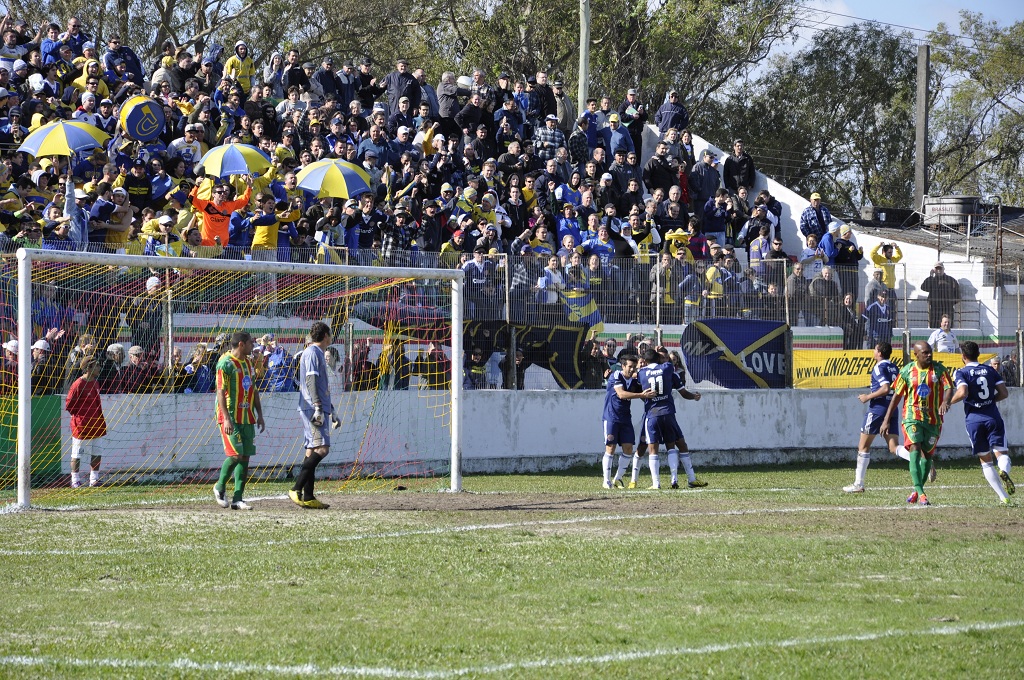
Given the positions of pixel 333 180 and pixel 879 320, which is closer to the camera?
pixel 333 180

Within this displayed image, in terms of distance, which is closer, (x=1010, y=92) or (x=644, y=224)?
(x=644, y=224)

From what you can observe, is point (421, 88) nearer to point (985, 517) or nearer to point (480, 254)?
point (480, 254)

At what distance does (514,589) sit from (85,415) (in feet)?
29.9

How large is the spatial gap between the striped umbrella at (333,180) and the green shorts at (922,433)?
10.2 metres

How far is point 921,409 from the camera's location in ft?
48.0

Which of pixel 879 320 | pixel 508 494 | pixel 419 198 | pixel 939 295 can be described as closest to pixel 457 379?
pixel 508 494

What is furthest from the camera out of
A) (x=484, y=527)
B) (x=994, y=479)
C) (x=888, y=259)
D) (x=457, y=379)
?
(x=888, y=259)

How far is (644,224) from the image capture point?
2472 cm

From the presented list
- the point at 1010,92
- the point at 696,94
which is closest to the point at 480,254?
the point at 696,94

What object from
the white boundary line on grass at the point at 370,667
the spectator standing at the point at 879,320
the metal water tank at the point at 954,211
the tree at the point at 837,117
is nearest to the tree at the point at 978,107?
the tree at the point at 837,117

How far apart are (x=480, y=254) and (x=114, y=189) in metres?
5.52

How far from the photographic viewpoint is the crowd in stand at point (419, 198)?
61.1ft

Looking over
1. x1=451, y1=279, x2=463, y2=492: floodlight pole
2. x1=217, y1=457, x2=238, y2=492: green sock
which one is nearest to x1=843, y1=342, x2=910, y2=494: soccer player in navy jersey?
x1=451, y1=279, x2=463, y2=492: floodlight pole

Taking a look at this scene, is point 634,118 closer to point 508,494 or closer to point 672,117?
point 672,117
